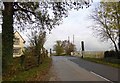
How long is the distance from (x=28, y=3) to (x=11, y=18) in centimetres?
160

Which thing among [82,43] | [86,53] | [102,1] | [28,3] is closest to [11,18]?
[28,3]

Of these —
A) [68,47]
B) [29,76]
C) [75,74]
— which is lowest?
[75,74]

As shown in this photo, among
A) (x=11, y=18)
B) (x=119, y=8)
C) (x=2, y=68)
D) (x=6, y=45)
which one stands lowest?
(x=2, y=68)

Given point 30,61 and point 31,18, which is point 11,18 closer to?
point 31,18

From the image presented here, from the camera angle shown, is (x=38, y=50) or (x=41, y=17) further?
(x=38, y=50)

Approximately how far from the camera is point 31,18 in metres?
20.6

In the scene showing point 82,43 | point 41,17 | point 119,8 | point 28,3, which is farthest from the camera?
point 82,43

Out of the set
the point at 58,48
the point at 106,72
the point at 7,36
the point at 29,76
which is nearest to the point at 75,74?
the point at 106,72

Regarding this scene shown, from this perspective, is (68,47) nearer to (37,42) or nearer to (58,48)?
(58,48)

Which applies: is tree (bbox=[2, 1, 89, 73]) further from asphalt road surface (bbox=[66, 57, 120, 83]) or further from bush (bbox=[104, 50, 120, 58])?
bush (bbox=[104, 50, 120, 58])

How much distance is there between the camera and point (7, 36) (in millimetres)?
18453

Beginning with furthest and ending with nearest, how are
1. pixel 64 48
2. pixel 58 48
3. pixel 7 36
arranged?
pixel 64 48 → pixel 58 48 → pixel 7 36

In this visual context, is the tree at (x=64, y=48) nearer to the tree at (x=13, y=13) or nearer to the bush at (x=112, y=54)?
the bush at (x=112, y=54)

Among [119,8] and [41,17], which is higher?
[119,8]
